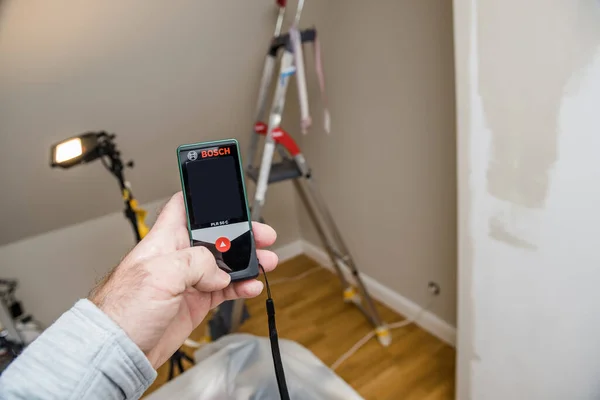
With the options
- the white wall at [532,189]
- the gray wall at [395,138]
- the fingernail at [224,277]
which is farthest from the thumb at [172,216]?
the gray wall at [395,138]

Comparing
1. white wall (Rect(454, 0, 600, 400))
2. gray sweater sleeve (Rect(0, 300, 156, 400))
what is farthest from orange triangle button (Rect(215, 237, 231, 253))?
white wall (Rect(454, 0, 600, 400))

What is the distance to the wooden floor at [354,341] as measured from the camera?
1508mm

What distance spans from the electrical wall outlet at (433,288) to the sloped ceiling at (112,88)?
101 cm

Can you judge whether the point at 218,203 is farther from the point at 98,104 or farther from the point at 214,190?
the point at 98,104

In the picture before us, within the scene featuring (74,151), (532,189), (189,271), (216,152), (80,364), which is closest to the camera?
(80,364)

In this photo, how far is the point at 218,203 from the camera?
2.27ft

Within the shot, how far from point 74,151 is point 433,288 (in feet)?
4.34

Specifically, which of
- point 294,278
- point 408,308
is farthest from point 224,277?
point 294,278

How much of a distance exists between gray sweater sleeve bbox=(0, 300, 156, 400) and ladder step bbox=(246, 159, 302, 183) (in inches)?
38.5

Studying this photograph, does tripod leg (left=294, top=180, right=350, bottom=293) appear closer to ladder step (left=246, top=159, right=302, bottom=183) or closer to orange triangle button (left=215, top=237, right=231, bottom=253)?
ladder step (left=246, top=159, right=302, bottom=183)

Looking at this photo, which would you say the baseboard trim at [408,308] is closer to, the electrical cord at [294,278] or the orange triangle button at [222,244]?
the electrical cord at [294,278]

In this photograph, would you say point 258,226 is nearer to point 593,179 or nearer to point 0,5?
point 593,179

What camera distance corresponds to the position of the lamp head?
1.16 meters

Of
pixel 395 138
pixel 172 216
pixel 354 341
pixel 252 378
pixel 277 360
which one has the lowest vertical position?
pixel 354 341
